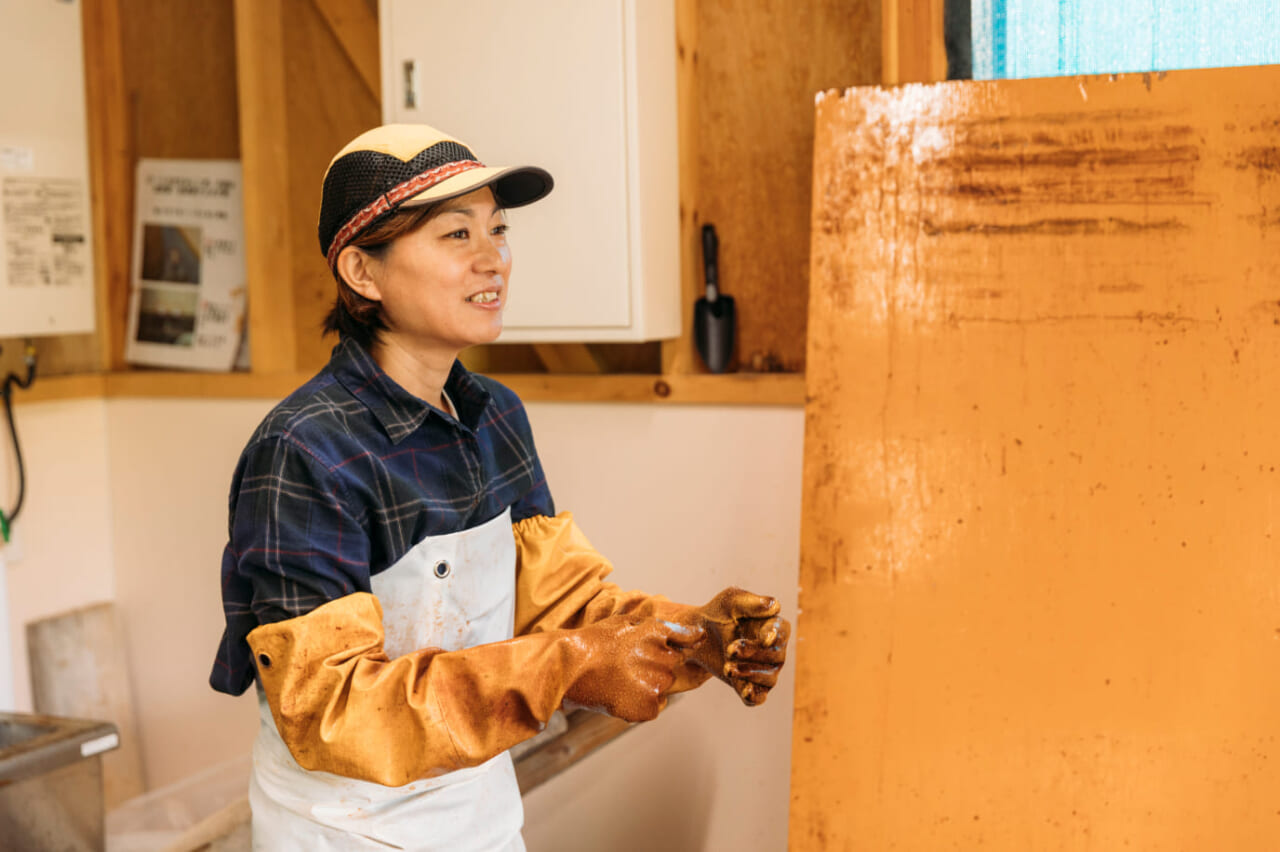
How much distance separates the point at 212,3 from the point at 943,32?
2.02 meters

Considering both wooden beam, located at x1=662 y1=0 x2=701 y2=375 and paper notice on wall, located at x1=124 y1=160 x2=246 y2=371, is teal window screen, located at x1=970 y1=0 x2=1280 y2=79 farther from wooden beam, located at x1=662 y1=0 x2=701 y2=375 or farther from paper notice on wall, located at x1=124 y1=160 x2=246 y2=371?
paper notice on wall, located at x1=124 y1=160 x2=246 y2=371

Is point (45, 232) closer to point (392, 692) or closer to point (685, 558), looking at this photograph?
point (685, 558)

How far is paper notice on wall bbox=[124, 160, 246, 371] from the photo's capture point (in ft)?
10.0

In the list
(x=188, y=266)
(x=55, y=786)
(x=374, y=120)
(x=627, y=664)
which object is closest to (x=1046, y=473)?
(x=627, y=664)

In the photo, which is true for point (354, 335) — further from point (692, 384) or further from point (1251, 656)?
point (1251, 656)

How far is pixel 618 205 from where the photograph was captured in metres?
2.24

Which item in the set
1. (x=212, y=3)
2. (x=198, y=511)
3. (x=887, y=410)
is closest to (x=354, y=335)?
(x=887, y=410)

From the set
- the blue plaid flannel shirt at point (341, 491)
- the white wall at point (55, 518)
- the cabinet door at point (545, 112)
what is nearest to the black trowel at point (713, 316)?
the cabinet door at point (545, 112)

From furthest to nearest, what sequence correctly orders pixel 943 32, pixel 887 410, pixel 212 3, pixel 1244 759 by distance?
pixel 212 3, pixel 943 32, pixel 887 410, pixel 1244 759

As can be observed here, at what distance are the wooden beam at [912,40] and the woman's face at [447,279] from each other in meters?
1.08

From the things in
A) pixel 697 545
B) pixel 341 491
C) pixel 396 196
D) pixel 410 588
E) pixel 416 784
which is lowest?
pixel 416 784

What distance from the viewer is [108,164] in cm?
314

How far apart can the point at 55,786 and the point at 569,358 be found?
1.35 m

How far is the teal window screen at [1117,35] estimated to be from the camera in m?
1.92
